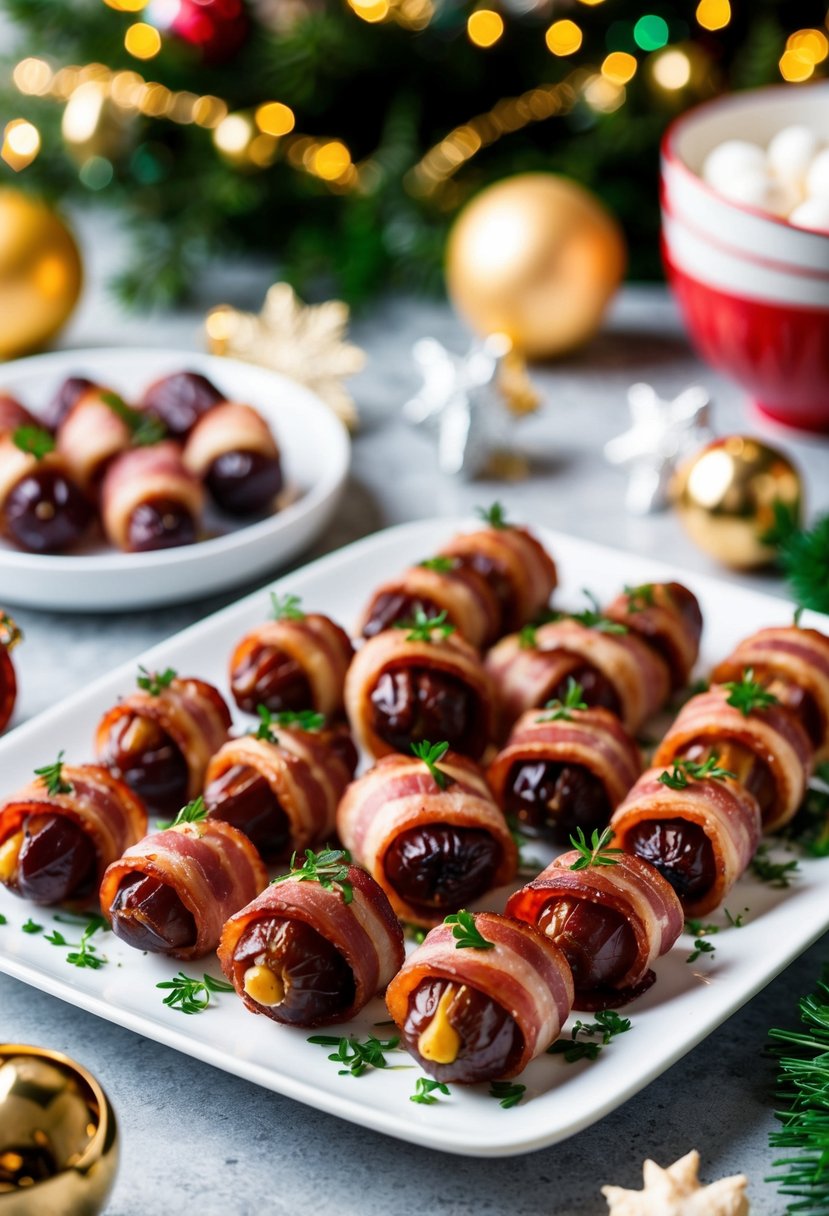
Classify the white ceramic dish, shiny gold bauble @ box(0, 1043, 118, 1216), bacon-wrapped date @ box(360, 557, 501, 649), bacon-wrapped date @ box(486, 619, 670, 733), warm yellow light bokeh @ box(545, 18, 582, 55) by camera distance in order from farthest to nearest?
1. warm yellow light bokeh @ box(545, 18, 582, 55)
2. the white ceramic dish
3. bacon-wrapped date @ box(360, 557, 501, 649)
4. bacon-wrapped date @ box(486, 619, 670, 733)
5. shiny gold bauble @ box(0, 1043, 118, 1216)

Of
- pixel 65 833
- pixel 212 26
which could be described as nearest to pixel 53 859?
pixel 65 833

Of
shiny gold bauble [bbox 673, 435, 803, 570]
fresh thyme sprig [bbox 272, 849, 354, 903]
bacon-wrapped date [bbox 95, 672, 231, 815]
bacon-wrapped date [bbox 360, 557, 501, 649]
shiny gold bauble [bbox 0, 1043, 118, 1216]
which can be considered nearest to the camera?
shiny gold bauble [bbox 0, 1043, 118, 1216]

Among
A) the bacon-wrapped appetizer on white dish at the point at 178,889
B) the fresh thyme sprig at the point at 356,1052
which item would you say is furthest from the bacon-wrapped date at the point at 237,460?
the fresh thyme sprig at the point at 356,1052

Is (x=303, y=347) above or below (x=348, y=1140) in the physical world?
below

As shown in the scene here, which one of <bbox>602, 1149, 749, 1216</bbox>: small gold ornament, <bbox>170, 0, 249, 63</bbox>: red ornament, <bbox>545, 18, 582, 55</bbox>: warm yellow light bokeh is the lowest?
→ <bbox>602, 1149, 749, 1216</bbox>: small gold ornament

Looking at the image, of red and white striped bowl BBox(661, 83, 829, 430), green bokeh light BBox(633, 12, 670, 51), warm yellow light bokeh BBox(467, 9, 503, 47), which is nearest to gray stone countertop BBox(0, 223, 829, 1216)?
red and white striped bowl BBox(661, 83, 829, 430)

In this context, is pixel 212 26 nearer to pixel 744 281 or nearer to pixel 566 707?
pixel 744 281

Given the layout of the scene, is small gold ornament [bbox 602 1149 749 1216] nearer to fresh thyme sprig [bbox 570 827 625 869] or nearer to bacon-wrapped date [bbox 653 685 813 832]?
fresh thyme sprig [bbox 570 827 625 869]
